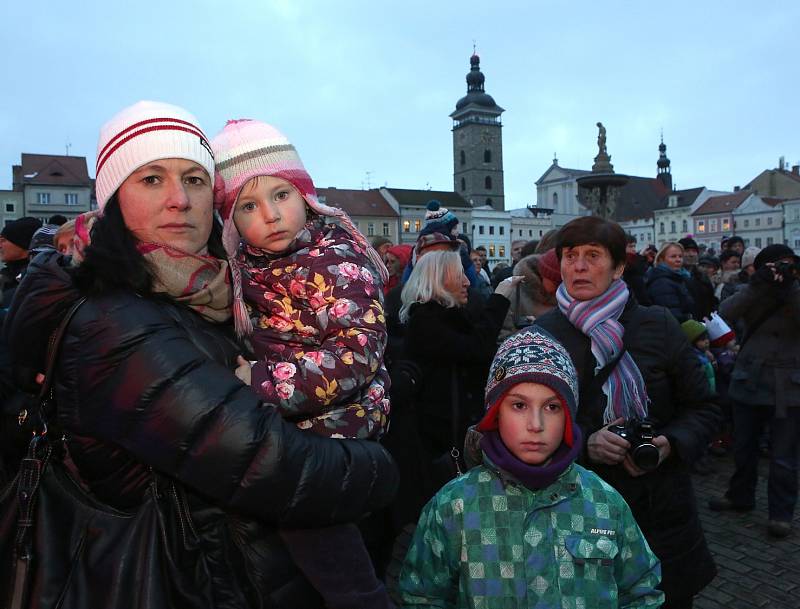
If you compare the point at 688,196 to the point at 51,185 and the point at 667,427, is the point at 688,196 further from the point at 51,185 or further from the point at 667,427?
the point at 667,427

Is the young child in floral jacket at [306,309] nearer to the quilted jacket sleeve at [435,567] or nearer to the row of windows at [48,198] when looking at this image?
the quilted jacket sleeve at [435,567]

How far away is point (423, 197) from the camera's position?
3147 inches

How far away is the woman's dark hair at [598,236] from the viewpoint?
133 inches

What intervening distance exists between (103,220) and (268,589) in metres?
1.04

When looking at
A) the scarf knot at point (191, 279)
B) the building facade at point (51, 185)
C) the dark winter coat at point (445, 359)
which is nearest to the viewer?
the scarf knot at point (191, 279)

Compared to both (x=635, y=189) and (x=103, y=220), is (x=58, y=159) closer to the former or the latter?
(x=103, y=220)

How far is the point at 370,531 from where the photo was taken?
4.09m

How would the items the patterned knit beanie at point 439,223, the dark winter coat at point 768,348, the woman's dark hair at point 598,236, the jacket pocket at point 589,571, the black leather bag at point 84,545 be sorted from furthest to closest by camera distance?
the patterned knit beanie at point 439,223
the dark winter coat at point 768,348
the woman's dark hair at point 598,236
the jacket pocket at point 589,571
the black leather bag at point 84,545

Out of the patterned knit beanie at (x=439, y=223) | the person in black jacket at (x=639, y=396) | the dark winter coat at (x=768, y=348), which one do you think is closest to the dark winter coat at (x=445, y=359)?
the person in black jacket at (x=639, y=396)

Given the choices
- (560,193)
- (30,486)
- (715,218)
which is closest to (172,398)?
(30,486)

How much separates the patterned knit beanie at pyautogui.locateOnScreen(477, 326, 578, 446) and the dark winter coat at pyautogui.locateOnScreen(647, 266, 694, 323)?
4978 mm

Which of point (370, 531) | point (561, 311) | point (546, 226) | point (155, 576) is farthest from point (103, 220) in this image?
point (546, 226)

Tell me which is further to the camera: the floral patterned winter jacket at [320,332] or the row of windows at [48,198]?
the row of windows at [48,198]

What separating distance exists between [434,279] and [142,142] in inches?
122
